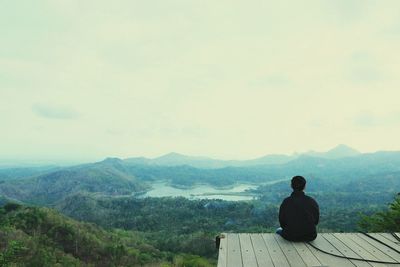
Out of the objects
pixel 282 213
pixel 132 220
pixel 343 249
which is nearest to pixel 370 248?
pixel 343 249

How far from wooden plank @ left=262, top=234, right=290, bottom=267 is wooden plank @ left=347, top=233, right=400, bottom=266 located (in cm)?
148

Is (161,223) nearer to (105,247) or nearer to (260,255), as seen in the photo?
(105,247)

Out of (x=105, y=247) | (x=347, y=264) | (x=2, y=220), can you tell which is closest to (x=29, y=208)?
(x=2, y=220)

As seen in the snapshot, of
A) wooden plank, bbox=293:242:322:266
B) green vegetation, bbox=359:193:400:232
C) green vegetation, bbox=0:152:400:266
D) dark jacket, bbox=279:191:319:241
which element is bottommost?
green vegetation, bbox=0:152:400:266

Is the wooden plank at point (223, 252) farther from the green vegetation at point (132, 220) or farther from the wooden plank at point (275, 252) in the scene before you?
the green vegetation at point (132, 220)

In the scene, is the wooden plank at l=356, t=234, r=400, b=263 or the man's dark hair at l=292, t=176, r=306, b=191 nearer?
the wooden plank at l=356, t=234, r=400, b=263

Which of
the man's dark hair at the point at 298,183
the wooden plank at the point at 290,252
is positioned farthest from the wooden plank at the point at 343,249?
the man's dark hair at the point at 298,183

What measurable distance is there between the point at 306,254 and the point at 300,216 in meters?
0.92

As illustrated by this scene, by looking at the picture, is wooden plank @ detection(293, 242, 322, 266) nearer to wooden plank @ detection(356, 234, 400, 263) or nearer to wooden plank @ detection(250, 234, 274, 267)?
wooden plank @ detection(250, 234, 274, 267)

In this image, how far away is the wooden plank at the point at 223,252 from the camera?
523cm

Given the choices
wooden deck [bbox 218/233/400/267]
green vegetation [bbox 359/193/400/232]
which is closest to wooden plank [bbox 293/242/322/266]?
wooden deck [bbox 218/233/400/267]

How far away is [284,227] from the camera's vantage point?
676 cm

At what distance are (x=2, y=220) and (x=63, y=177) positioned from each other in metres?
175

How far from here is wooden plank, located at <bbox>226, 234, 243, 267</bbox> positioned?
5.23 metres
